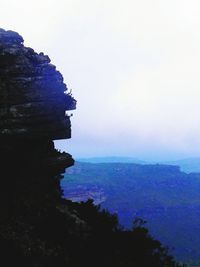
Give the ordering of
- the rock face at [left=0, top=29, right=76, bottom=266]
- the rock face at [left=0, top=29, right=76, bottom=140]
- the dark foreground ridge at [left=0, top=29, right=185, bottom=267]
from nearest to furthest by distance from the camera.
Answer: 1. the dark foreground ridge at [left=0, top=29, right=185, bottom=267]
2. the rock face at [left=0, top=29, right=76, bottom=266]
3. the rock face at [left=0, top=29, right=76, bottom=140]

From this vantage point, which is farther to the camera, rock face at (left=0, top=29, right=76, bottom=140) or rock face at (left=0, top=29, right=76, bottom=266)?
rock face at (left=0, top=29, right=76, bottom=140)

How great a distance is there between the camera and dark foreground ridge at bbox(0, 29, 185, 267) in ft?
93.0

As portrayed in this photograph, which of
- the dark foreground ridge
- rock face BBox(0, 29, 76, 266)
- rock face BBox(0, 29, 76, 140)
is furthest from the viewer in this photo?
rock face BBox(0, 29, 76, 140)

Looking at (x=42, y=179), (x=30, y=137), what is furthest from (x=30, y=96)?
(x=42, y=179)

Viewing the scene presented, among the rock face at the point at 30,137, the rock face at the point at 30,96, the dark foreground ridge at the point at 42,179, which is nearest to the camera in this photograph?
the dark foreground ridge at the point at 42,179

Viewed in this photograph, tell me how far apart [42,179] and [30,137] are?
426 cm

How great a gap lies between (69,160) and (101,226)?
553 centimetres

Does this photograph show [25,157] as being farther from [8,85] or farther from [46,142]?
[8,85]

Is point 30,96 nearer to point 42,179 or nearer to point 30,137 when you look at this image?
point 30,137

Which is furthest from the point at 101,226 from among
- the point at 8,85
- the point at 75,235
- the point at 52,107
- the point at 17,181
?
the point at 8,85

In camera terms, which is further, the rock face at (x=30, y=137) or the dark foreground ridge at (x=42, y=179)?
the rock face at (x=30, y=137)

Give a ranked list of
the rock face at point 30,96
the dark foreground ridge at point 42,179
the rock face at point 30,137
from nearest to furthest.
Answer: the dark foreground ridge at point 42,179
the rock face at point 30,137
the rock face at point 30,96

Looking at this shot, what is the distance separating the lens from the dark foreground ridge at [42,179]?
2834 centimetres

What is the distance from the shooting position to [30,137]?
3203cm
